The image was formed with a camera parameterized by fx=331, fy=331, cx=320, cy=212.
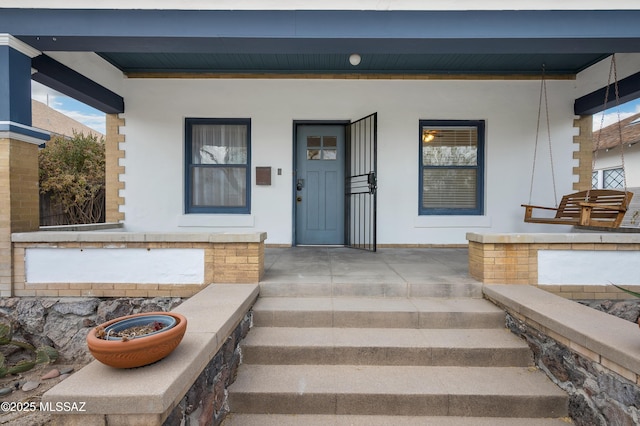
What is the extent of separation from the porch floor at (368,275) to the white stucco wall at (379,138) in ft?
3.42

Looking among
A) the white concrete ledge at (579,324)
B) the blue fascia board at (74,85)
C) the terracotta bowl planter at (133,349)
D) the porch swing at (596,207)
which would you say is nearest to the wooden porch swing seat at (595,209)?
the porch swing at (596,207)

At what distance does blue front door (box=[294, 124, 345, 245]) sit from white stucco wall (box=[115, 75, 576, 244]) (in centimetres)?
23

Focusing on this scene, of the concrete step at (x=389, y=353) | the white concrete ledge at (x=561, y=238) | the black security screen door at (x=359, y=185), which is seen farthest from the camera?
the black security screen door at (x=359, y=185)

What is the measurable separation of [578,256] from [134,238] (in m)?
4.31

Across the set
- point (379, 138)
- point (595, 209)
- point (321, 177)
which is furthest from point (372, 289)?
point (595, 209)

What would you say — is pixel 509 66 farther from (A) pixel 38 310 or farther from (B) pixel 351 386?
(A) pixel 38 310

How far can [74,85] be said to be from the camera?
4543 millimetres

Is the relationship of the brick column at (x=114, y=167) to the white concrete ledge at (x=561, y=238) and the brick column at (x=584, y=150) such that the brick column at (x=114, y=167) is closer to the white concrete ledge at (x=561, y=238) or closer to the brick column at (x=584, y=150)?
the white concrete ledge at (x=561, y=238)

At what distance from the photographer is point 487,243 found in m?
3.19

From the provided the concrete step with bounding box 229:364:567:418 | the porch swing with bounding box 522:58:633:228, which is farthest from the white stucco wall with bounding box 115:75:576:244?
the concrete step with bounding box 229:364:567:418

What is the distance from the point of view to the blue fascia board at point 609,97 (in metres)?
4.65

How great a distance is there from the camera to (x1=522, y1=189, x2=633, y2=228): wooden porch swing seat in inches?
165

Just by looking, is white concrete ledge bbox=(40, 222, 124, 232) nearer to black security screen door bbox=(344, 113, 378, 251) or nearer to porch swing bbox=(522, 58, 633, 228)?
black security screen door bbox=(344, 113, 378, 251)

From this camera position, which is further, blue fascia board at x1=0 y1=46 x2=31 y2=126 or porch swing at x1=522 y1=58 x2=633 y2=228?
porch swing at x1=522 y1=58 x2=633 y2=228
